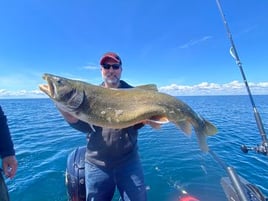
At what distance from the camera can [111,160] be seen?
3.38m

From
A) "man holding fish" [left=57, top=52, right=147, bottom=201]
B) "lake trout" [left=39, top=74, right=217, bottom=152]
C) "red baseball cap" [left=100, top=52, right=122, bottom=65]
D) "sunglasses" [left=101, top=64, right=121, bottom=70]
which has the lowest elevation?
"man holding fish" [left=57, top=52, right=147, bottom=201]

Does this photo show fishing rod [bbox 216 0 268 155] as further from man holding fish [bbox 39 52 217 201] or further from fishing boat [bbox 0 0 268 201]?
man holding fish [bbox 39 52 217 201]

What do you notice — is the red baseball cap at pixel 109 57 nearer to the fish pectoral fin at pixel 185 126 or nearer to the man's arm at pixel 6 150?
the fish pectoral fin at pixel 185 126

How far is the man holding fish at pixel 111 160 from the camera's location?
11.0 ft

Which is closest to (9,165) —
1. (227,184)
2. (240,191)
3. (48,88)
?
(48,88)

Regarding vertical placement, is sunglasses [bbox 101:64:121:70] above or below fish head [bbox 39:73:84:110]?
above

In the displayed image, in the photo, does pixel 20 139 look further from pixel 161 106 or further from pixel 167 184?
pixel 161 106

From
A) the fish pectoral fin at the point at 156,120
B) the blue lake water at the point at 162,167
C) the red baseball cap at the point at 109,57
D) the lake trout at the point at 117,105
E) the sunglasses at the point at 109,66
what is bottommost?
the blue lake water at the point at 162,167

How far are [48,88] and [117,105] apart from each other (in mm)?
1058

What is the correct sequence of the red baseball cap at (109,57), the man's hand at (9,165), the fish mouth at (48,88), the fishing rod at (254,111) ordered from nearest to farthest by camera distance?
1. the fish mouth at (48,88)
2. the man's hand at (9,165)
3. the red baseball cap at (109,57)
4. the fishing rod at (254,111)

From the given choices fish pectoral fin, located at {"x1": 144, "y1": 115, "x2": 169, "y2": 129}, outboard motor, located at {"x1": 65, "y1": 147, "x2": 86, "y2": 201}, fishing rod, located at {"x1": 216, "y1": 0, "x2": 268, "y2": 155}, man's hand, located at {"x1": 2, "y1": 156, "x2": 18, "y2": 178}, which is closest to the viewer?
man's hand, located at {"x1": 2, "y1": 156, "x2": 18, "y2": 178}

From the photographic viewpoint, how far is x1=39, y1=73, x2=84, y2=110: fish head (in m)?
2.82

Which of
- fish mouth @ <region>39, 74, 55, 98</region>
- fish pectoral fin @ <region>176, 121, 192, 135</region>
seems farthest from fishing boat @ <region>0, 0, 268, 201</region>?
fish mouth @ <region>39, 74, 55, 98</region>

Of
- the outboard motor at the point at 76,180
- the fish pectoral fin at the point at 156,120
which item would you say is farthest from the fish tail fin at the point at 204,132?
the outboard motor at the point at 76,180
